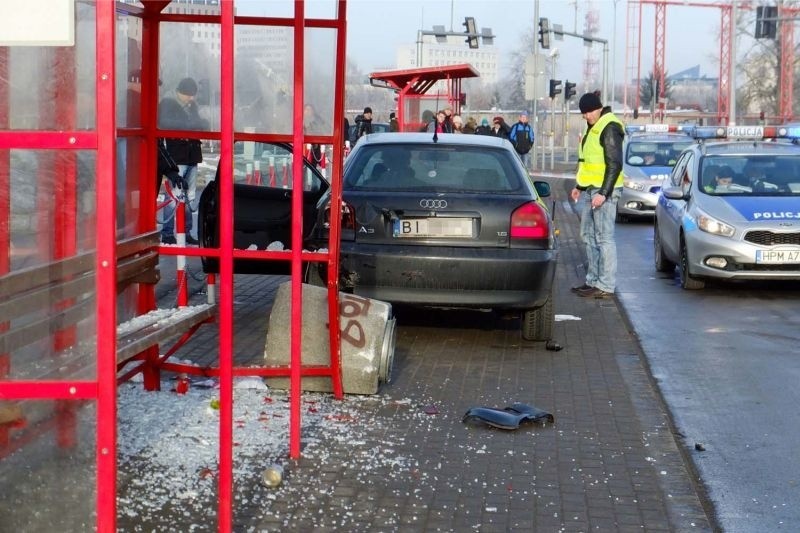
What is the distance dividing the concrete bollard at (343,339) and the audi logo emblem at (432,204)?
172 cm

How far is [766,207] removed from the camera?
41.6 feet

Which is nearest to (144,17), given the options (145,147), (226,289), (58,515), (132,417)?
(145,147)

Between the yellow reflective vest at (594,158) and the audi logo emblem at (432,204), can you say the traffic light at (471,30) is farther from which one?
the audi logo emblem at (432,204)

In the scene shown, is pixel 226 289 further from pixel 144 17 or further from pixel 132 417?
pixel 144 17

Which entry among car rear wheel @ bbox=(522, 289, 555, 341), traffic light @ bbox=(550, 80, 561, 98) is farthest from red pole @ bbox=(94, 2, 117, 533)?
traffic light @ bbox=(550, 80, 561, 98)

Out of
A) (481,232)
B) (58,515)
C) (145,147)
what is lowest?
(58,515)

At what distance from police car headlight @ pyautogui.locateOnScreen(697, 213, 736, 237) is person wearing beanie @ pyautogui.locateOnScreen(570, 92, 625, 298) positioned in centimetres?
99

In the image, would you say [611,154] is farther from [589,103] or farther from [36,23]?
[36,23]

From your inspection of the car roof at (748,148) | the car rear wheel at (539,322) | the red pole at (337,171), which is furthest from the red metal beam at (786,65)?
the red pole at (337,171)

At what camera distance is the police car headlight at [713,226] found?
12.4m

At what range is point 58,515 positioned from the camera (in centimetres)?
388

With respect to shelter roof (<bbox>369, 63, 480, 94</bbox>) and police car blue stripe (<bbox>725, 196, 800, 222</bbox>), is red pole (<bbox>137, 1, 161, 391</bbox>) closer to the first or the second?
police car blue stripe (<bbox>725, 196, 800, 222</bbox>)

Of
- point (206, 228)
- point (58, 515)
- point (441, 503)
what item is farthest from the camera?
point (206, 228)

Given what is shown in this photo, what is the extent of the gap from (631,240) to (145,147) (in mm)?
12830
